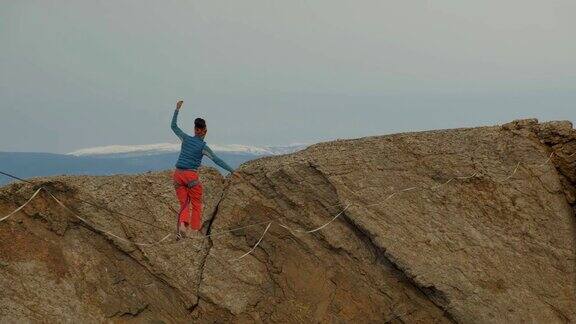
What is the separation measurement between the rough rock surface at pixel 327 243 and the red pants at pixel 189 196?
0.58 m

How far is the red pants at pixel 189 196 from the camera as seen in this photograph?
17.6m

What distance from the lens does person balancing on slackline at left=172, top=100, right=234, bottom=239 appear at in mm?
17250

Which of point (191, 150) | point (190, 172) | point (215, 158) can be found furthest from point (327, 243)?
point (191, 150)

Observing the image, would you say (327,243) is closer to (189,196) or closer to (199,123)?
(189,196)

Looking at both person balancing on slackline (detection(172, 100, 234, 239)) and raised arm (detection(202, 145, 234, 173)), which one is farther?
person balancing on slackline (detection(172, 100, 234, 239))

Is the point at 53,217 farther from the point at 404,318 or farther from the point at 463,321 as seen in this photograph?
the point at 463,321

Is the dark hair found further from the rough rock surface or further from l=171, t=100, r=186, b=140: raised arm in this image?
the rough rock surface

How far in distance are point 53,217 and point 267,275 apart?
19.4 feet

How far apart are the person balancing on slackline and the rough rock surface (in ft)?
1.94

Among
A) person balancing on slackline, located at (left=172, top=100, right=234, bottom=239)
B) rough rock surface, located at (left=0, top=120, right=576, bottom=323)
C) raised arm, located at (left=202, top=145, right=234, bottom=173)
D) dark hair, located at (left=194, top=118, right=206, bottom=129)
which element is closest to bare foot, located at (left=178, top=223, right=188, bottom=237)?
person balancing on slackline, located at (left=172, top=100, right=234, bottom=239)

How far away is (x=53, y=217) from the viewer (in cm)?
1781

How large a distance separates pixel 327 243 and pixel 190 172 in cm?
423

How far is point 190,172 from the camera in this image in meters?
17.6

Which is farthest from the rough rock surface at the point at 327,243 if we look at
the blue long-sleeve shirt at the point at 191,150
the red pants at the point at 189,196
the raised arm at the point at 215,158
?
the raised arm at the point at 215,158
